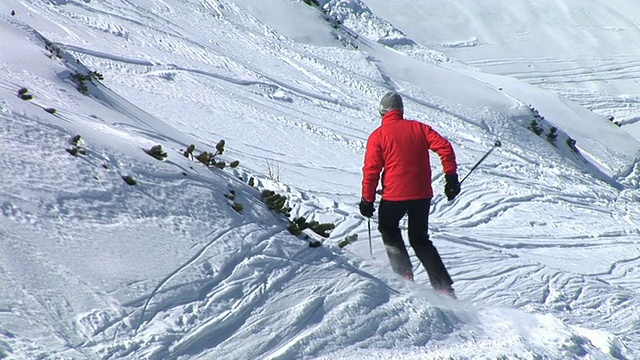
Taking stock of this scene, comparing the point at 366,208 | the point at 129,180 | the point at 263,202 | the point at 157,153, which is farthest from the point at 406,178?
the point at 129,180

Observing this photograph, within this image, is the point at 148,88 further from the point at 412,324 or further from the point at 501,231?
the point at 412,324

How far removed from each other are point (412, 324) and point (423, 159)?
158 cm

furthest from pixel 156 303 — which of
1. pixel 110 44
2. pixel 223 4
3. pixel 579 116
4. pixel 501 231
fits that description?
pixel 579 116

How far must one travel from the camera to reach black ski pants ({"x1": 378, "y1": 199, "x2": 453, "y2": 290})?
6.29 metres

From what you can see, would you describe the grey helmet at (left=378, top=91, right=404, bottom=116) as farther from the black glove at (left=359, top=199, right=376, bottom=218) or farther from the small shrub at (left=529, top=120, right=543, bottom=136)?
the small shrub at (left=529, top=120, right=543, bottom=136)

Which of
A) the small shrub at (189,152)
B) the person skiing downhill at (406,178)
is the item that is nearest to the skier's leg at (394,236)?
the person skiing downhill at (406,178)

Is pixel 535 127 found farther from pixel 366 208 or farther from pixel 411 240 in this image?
pixel 366 208

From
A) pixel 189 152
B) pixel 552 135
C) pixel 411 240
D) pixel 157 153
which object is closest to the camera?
pixel 157 153

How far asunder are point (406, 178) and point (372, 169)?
27 cm

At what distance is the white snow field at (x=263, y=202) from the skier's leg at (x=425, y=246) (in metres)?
0.30

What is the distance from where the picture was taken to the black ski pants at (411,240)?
20.6 ft

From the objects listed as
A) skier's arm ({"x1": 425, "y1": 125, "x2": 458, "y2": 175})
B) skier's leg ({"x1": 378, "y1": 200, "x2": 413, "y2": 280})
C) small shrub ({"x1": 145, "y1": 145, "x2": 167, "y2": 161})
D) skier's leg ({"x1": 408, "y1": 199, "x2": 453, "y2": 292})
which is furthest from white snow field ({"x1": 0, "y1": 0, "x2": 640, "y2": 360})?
skier's arm ({"x1": 425, "y1": 125, "x2": 458, "y2": 175})

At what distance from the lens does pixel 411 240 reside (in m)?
6.46

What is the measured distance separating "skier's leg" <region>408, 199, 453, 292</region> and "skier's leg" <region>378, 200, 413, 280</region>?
0.09 meters
